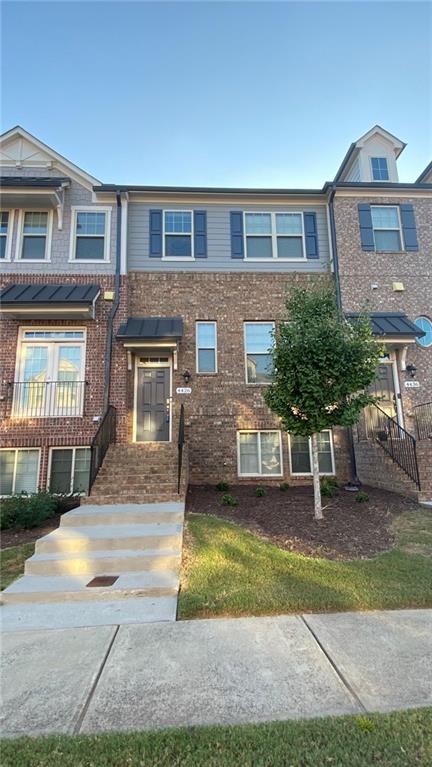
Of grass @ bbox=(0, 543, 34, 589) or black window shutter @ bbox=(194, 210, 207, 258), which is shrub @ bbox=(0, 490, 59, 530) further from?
black window shutter @ bbox=(194, 210, 207, 258)

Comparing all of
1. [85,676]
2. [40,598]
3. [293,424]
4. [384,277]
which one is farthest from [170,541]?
[384,277]

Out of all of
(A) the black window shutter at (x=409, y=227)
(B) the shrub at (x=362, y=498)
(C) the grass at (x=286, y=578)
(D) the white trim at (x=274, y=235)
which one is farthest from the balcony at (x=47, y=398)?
(A) the black window shutter at (x=409, y=227)

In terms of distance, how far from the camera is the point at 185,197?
35.4 feet

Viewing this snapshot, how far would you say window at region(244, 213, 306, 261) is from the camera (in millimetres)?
10859

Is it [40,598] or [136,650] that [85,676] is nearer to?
[136,650]

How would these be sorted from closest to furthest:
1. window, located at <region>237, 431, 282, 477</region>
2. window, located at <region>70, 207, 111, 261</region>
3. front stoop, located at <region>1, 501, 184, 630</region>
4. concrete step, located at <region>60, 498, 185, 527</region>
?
front stoop, located at <region>1, 501, 184, 630</region>
concrete step, located at <region>60, 498, 185, 527</region>
window, located at <region>237, 431, 282, 477</region>
window, located at <region>70, 207, 111, 261</region>

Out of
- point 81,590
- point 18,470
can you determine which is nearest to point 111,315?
point 18,470

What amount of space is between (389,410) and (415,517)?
403 cm

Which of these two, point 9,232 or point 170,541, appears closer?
point 170,541

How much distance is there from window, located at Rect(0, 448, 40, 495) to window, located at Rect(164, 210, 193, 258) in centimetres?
652

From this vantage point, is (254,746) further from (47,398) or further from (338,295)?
(338,295)

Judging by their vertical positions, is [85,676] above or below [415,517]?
below

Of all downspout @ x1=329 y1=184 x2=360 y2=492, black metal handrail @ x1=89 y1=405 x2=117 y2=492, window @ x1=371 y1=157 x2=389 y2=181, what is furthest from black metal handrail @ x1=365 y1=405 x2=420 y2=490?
window @ x1=371 y1=157 x2=389 y2=181

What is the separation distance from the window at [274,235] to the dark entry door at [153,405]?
442cm
